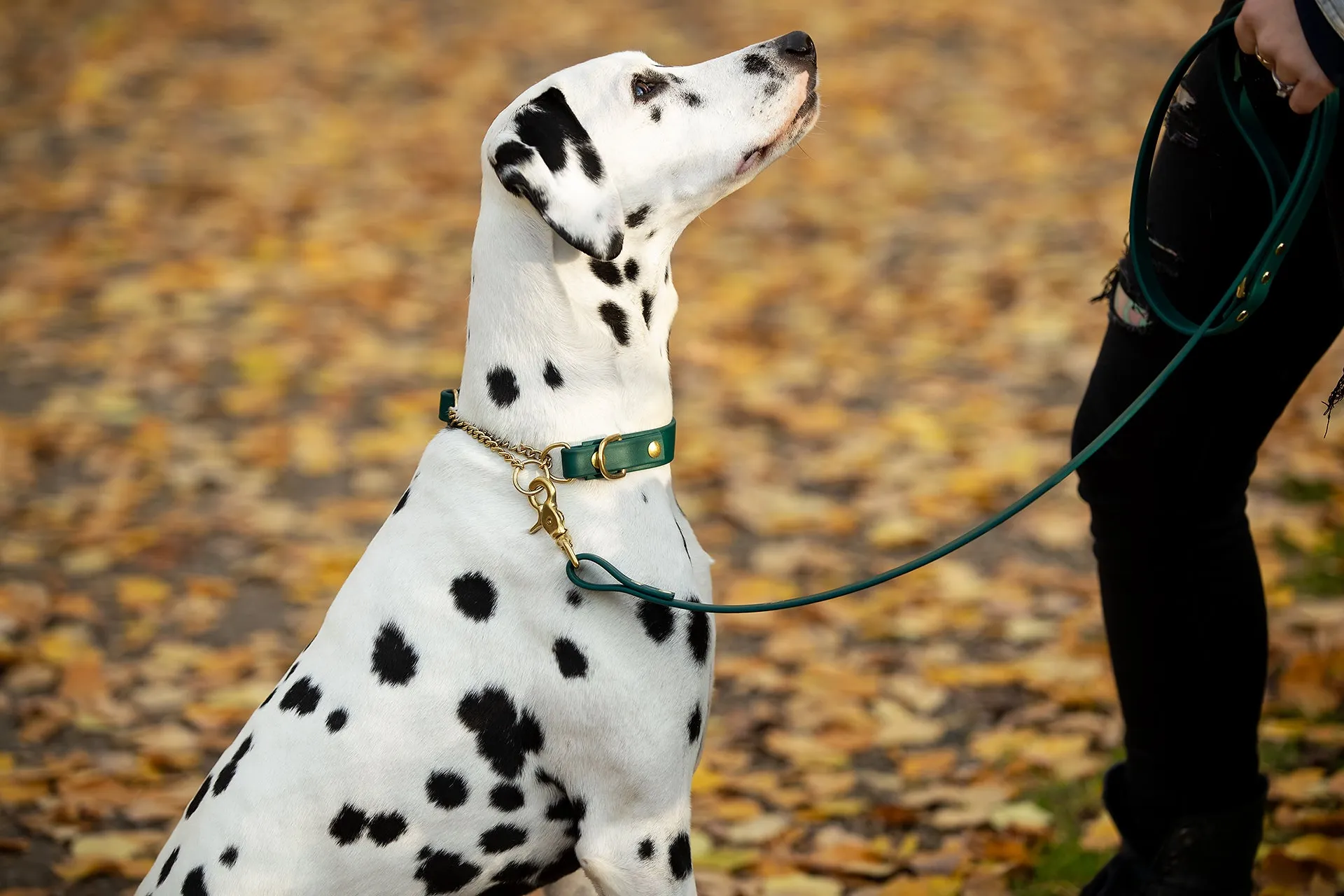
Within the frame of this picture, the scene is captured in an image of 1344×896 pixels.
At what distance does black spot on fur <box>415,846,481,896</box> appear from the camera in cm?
274

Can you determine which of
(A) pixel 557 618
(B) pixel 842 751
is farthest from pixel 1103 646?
(A) pixel 557 618

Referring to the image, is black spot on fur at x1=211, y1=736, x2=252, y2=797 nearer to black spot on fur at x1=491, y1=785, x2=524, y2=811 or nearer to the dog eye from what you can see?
black spot on fur at x1=491, y1=785, x2=524, y2=811

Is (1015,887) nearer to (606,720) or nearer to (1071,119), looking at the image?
(606,720)

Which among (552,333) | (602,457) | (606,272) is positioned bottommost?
(602,457)

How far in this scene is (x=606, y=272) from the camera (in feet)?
9.55

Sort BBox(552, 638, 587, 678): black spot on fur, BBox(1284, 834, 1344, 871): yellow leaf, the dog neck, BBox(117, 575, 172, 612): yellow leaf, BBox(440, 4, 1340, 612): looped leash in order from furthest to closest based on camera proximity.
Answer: BBox(117, 575, 172, 612): yellow leaf
BBox(1284, 834, 1344, 871): yellow leaf
the dog neck
BBox(552, 638, 587, 678): black spot on fur
BBox(440, 4, 1340, 612): looped leash

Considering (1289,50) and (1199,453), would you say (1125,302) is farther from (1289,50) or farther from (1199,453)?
(1289,50)

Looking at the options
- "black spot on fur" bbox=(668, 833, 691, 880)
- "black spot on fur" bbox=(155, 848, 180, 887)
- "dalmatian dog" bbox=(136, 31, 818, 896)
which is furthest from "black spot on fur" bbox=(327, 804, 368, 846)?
"black spot on fur" bbox=(668, 833, 691, 880)

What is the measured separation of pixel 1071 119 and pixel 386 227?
6.06 meters

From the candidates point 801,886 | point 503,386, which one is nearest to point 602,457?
point 503,386

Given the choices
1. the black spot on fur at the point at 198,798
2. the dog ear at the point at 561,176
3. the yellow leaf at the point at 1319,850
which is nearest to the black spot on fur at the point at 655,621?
the dog ear at the point at 561,176

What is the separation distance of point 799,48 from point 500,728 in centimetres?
177

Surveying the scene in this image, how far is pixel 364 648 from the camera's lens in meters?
2.78

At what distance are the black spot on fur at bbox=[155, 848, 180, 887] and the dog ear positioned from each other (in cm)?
151
